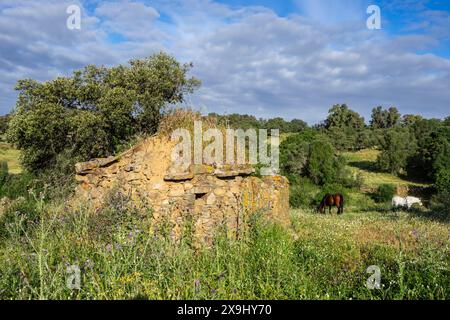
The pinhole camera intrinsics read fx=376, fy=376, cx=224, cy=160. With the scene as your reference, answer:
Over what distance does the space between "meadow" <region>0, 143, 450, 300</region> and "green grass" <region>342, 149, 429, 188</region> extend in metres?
43.4

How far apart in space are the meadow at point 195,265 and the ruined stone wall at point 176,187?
39 cm

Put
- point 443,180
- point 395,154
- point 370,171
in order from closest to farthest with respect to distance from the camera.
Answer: point 443,180, point 395,154, point 370,171

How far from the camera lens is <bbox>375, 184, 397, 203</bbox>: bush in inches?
1601

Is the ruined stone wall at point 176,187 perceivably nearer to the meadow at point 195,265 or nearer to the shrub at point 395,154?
the meadow at point 195,265

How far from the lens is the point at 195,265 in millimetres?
6863

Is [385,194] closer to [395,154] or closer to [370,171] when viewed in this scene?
[370,171]

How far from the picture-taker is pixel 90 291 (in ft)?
16.8

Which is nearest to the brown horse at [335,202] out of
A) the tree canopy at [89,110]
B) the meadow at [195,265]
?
the tree canopy at [89,110]

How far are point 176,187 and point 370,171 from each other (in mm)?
55543

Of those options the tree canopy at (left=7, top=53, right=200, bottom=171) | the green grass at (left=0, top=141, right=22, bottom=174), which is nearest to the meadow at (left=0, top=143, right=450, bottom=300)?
the tree canopy at (left=7, top=53, right=200, bottom=171)

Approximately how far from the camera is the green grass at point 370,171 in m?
50.7

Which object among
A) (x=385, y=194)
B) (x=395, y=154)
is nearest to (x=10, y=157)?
(x=385, y=194)
